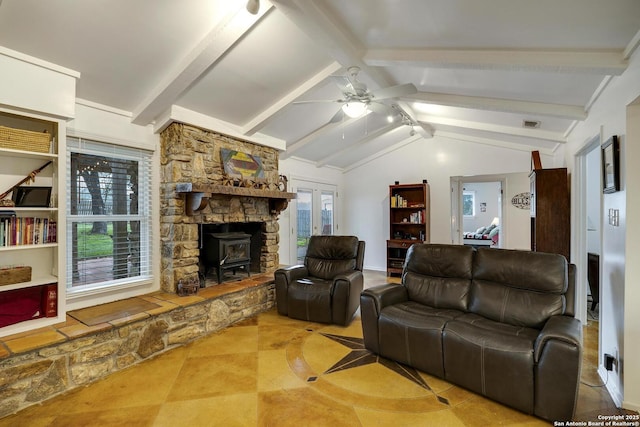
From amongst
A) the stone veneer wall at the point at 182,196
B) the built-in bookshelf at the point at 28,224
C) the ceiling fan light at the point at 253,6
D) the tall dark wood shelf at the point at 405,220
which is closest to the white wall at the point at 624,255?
the ceiling fan light at the point at 253,6

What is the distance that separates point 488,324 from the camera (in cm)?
243

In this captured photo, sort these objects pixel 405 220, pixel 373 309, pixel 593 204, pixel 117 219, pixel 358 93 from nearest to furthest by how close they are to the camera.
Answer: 1. pixel 373 309
2. pixel 358 93
3. pixel 117 219
4. pixel 593 204
5. pixel 405 220

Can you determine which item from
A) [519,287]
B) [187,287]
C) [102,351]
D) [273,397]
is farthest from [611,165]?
[102,351]

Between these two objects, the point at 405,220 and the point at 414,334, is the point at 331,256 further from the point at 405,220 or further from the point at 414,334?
the point at 405,220

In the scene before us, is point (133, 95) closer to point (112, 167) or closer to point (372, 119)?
point (112, 167)

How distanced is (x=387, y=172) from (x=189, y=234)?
4.48 meters

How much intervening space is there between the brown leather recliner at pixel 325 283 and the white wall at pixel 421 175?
2.80 m

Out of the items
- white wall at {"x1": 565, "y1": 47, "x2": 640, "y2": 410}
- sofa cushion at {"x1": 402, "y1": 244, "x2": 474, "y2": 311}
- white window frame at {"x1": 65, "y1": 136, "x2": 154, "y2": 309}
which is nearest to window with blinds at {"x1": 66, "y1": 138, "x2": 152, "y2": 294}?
white window frame at {"x1": 65, "y1": 136, "x2": 154, "y2": 309}

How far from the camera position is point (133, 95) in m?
3.05

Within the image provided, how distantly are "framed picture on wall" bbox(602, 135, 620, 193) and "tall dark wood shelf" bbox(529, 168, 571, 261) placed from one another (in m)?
1.33

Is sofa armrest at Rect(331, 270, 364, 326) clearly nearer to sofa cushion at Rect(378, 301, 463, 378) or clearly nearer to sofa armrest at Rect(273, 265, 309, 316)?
sofa armrest at Rect(273, 265, 309, 316)

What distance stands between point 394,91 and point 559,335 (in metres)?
2.25

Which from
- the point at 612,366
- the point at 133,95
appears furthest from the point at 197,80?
the point at 612,366

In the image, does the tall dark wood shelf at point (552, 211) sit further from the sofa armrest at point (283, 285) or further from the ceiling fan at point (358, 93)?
the sofa armrest at point (283, 285)
